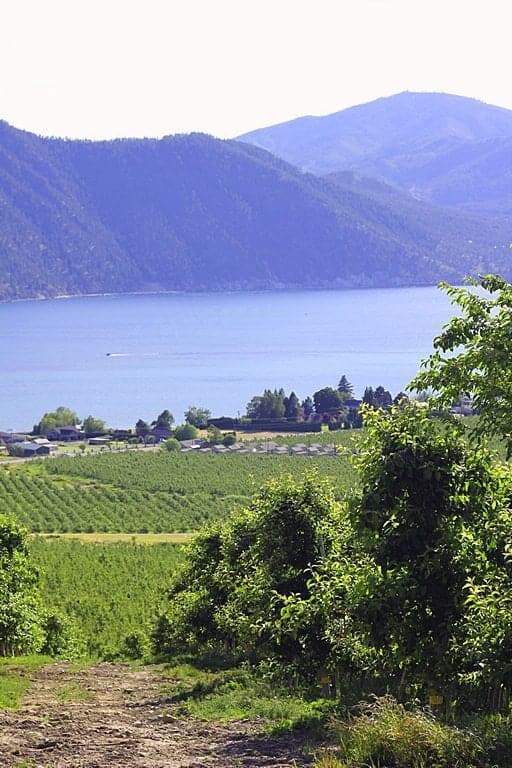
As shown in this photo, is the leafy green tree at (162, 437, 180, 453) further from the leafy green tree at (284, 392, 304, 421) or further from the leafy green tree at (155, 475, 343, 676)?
the leafy green tree at (155, 475, 343, 676)

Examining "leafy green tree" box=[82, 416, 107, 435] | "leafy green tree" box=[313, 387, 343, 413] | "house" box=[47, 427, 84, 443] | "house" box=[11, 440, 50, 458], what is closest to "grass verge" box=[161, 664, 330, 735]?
"house" box=[11, 440, 50, 458]

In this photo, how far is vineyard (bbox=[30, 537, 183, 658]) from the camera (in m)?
25.5

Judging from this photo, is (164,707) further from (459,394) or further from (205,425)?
(205,425)

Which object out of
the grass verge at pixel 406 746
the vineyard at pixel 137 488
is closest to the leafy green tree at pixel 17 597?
the grass verge at pixel 406 746

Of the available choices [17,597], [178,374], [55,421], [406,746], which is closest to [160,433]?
[55,421]

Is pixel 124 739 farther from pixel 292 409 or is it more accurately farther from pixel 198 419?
pixel 292 409

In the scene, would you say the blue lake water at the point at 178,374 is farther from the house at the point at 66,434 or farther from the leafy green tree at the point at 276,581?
the leafy green tree at the point at 276,581

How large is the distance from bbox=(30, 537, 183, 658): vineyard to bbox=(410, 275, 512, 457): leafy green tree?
14.7 m

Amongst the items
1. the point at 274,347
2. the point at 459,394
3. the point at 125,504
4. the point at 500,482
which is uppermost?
the point at 274,347

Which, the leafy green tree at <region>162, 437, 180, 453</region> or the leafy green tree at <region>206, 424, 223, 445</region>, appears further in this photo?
the leafy green tree at <region>206, 424, 223, 445</region>

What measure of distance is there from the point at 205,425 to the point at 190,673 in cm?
8657

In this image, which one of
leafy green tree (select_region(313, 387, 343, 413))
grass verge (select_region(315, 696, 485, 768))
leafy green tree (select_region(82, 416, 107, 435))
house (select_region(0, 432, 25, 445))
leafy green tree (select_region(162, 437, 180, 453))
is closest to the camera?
grass verge (select_region(315, 696, 485, 768))

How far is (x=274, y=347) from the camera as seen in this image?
194 meters

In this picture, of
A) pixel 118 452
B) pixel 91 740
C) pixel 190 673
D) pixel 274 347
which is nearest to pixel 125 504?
pixel 118 452
